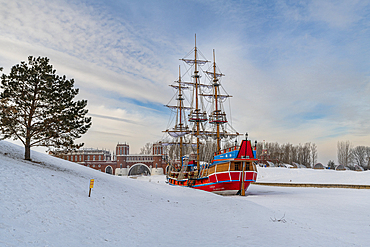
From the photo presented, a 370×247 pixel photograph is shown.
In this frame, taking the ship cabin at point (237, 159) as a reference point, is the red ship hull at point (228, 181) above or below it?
below

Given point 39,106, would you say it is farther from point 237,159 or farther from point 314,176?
point 314,176

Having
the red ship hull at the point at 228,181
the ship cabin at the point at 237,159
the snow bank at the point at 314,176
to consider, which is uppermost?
the ship cabin at the point at 237,159

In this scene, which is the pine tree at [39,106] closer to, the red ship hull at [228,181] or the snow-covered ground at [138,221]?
the snow-covered ground at [138,221]

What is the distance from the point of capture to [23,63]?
17594mm

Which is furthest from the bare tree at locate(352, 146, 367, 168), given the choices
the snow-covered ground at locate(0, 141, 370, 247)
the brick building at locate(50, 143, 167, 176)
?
the snow-covered ground at locate(0, 141, 370, 247)

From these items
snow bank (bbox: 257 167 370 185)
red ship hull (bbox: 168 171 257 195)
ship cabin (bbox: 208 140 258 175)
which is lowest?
snow bank (bbox: 257 167 370 185)

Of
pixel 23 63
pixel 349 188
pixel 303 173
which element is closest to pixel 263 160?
pixel 303 173

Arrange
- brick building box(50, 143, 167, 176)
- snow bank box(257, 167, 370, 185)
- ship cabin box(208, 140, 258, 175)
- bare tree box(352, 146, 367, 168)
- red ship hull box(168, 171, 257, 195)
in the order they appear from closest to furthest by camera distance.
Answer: ship cabin box(208, 140, 258, 175) < red ship hull box(168, 171, 257, 195) < snow bank box(257, 167, 370, 185) < brick building box(50, 143, 167, 176) < bare tree box(352, 146, 367, 168)

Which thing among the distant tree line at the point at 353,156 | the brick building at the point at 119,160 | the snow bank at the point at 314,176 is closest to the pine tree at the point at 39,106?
the snow bank at the point at 314,176

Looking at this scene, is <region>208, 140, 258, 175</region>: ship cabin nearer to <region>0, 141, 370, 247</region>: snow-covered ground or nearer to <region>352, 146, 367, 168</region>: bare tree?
<region>0, 141, 370, 247</region>: snow-covered ground

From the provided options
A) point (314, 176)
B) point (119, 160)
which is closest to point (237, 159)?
point (314, 176)

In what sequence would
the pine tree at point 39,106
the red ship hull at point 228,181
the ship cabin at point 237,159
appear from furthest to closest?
the red ship hull at point 228,181 → the ship cabin at point 237,159 → the pine tree at point 39,106

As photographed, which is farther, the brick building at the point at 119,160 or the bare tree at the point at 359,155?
the bare tree at the point at 359,155

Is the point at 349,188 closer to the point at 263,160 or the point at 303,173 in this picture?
the point at 303,173
